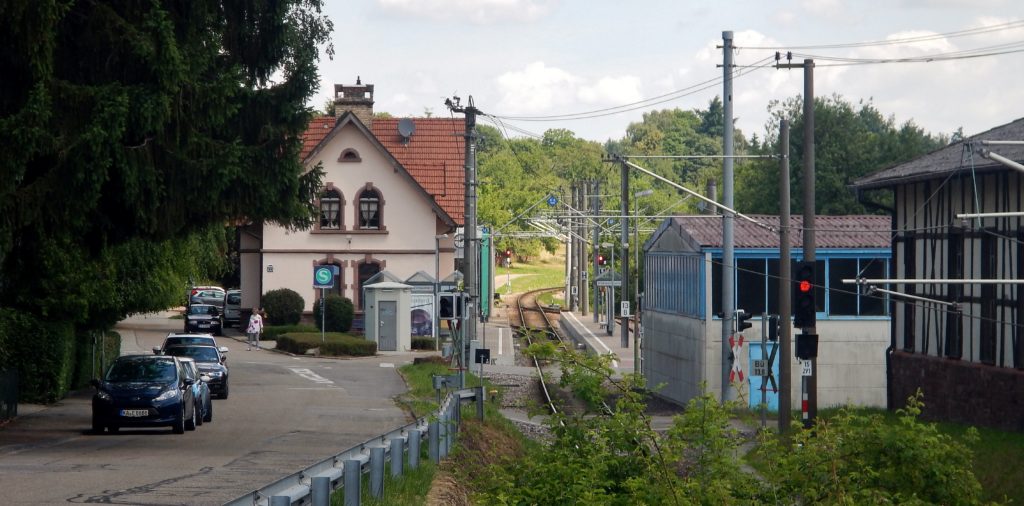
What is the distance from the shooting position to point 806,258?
28859 mm

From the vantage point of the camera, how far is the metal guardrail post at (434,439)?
778 inches

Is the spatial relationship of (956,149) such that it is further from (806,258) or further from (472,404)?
(472,404)

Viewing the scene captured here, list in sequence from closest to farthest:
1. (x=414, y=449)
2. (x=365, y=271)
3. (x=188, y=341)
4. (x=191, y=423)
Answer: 1. (x=414, y=449)
2. (x=191, y=423)
3. (x=188, y=341)
4. (x=365, y=271)

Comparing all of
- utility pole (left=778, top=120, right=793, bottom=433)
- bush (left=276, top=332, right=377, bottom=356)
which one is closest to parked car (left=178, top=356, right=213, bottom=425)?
utility pole (left=778, top=120, right=793, bottom=433)

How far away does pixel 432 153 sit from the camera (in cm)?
6981

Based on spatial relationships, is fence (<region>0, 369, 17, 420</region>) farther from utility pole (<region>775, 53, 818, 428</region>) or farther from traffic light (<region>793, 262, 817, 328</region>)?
utility pole (<region>775, 53, 818, 428</region>)

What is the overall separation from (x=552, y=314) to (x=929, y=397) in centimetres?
5093

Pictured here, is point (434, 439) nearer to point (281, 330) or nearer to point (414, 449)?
point (414, 449)

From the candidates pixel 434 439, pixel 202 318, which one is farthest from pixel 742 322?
pixel 202 318

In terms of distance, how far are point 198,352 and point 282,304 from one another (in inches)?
1081

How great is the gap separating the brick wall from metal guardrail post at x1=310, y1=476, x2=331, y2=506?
60.7 feet

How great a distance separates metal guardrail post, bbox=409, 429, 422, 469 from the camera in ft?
59.3

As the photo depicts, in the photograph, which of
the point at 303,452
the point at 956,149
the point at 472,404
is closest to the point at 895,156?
the point at 956,149

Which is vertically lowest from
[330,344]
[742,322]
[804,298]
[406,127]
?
[330,344]
